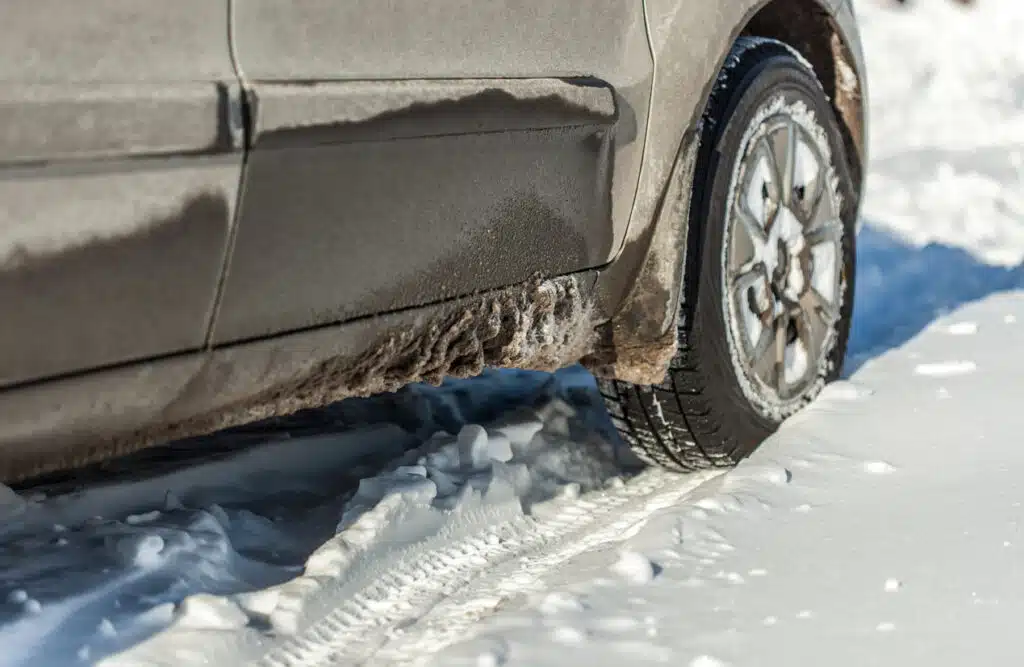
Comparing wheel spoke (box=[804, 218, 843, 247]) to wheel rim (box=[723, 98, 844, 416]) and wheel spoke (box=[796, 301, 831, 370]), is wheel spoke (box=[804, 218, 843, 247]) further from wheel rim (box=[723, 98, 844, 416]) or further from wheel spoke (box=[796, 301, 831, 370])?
wheel spoke (box=[796, 301, 831, 370])

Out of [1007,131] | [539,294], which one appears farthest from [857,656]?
[1007,131]

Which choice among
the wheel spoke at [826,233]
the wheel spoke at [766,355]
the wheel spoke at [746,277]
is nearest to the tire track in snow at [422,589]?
the wheel spoke at [766,355]

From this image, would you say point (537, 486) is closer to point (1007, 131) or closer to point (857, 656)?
point (857, 656)

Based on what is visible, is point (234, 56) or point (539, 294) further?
point (539, 294)

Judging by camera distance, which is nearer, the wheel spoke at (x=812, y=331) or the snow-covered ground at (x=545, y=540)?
the snow-covered ground at (x=545, y=540)

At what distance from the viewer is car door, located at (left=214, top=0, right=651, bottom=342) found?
1.38 meters

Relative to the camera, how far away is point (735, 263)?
7.35ft

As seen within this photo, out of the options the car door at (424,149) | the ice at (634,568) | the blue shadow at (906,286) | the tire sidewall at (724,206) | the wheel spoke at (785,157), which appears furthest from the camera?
the blue shadow at (906,286)

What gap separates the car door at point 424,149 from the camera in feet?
4.54

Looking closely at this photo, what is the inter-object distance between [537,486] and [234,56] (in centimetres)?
124

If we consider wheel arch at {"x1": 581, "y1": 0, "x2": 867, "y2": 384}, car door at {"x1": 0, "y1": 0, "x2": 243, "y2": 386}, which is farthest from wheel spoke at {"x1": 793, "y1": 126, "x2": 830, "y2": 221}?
car door at {"x1": 0, "y1": 0, "x2": 243, "y2": 386}

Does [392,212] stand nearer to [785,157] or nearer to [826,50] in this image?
[785,157]

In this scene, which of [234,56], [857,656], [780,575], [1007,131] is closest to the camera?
[234,56]

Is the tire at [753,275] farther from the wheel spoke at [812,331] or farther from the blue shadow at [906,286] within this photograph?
the blue shadow at [906,286]
